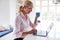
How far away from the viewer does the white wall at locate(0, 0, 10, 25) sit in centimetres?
341

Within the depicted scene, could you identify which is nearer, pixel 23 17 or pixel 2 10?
pixel 23 17

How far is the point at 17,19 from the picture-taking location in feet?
6.48

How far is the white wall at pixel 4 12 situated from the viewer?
11.2 ft

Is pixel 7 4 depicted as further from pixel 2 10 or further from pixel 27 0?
pixel 27 0

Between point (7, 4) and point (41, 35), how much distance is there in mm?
2018

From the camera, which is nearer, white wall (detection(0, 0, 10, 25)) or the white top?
the white top

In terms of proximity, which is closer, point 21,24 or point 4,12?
point 21,24

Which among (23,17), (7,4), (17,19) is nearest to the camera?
(17,19)

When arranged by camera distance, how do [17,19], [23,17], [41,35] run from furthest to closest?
[23,17] → [17,19] → [41,35]

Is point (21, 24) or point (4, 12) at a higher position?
point (4, 12)

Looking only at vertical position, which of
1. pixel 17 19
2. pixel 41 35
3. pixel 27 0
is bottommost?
pixel 41 35

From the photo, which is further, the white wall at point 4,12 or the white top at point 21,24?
the white wall at point 4,12

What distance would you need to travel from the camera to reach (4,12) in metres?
3.45

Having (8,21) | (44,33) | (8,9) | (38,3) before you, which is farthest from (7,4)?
(44,33)
